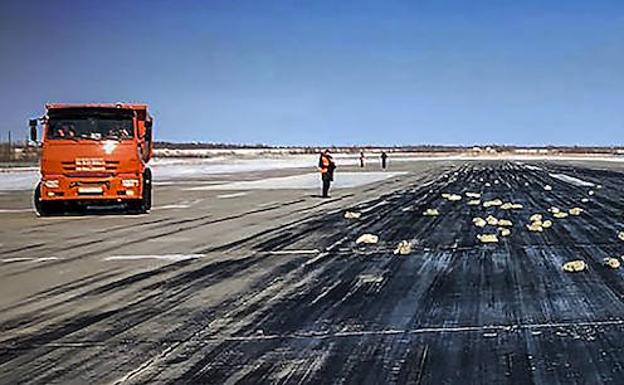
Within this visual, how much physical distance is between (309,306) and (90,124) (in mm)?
14223

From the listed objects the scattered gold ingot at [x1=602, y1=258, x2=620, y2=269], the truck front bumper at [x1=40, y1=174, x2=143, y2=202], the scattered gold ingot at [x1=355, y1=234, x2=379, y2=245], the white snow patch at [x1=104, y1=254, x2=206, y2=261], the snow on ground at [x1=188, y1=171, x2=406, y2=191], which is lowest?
the snow on ground at [x1=188, y1=171, x2=406, y2=191]

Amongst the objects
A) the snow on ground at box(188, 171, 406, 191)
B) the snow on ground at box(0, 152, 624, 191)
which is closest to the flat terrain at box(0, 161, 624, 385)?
the snow on ground at box(188, 171, 406, 191)

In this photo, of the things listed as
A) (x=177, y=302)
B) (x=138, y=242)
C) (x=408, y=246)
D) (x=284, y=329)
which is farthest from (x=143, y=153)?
(x=284, y=329)

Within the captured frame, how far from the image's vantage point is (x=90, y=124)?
22047mm

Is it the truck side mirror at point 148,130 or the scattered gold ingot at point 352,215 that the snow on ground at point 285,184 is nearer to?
the truck side mirror at point 148,130

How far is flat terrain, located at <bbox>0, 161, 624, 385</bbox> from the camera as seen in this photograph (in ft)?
21.9

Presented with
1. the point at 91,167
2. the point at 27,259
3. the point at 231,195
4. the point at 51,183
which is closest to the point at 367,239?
the point at 27,259

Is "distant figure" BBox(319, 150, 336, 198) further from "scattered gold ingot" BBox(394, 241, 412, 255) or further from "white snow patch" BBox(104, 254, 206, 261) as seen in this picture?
"white snow patch" BBox(104, 254, 206, 261)

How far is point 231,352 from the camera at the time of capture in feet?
23.7

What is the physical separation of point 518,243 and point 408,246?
2.09 meters

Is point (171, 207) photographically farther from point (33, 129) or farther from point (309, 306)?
point (309, 306)

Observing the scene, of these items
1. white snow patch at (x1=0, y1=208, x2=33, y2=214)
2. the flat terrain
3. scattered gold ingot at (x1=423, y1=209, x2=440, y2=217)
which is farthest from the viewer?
white snow patch at (x1=0, y1=208, x2=33, y2=214)

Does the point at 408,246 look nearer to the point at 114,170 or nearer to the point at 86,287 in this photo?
the point at 86,287

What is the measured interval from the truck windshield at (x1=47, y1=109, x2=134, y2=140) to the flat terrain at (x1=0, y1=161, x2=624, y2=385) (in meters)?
3.74
